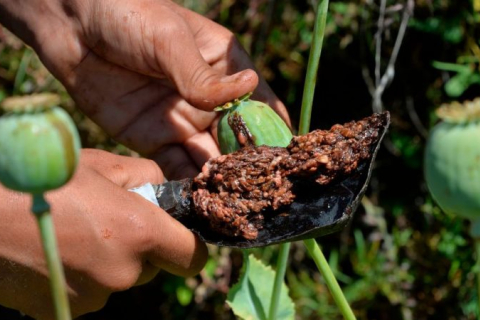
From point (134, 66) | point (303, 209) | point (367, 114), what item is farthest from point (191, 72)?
point (367, 114)

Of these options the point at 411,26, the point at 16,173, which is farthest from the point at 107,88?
the point at 16,173

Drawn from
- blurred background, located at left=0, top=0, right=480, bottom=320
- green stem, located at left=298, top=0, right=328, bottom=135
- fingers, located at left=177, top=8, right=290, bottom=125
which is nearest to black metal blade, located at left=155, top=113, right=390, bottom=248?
green stem, located at left=298, top=0, right=328, bottom=135

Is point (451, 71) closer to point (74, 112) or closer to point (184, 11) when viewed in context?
point (184, 11)

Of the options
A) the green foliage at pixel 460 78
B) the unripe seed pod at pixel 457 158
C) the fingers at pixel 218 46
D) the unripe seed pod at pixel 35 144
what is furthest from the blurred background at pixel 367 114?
the unripe seed pod at pixel 35 144

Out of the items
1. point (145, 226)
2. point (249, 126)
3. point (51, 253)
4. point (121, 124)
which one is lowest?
point (121, 124)

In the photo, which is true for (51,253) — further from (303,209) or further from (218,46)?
(218,46)

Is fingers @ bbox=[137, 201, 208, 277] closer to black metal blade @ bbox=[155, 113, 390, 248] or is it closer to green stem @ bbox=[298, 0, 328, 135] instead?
black metal blade @ bbox=[155, 113, 390, 248]
